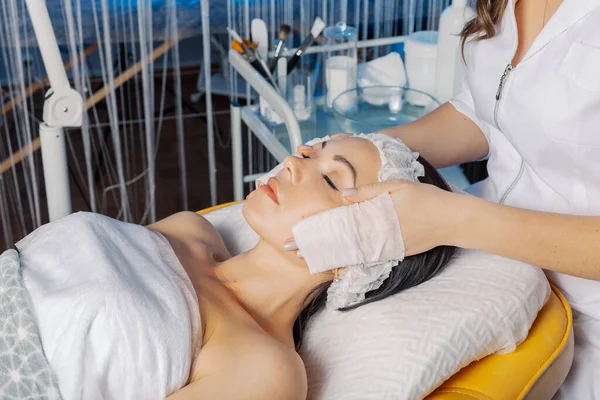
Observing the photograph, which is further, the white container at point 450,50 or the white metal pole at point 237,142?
the white metal pole at point 237,142

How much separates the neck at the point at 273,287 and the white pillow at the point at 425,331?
0.18 feet

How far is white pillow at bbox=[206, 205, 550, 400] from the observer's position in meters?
1.10

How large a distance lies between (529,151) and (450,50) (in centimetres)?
74

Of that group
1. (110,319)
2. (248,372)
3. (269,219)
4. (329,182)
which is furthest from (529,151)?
(110,319)

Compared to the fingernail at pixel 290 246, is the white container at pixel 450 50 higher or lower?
higher

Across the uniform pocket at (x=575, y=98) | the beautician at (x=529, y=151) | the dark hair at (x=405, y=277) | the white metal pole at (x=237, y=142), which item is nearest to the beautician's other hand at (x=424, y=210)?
the beautician at (x=529, y=151)

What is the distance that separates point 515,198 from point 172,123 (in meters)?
2.49

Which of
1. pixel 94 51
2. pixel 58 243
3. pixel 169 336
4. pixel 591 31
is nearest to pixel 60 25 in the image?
pixel 94 51

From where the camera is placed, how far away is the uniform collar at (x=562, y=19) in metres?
1.12

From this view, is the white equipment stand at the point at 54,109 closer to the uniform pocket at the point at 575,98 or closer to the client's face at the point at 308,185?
the client's face at the point at 308,185

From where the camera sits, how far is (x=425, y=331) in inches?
44.5

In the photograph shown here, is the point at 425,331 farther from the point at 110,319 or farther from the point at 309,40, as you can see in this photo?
the point at 309,40

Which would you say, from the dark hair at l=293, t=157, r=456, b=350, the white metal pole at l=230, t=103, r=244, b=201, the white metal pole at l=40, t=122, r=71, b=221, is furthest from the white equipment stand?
the white metal pole at l=230, t=103, r=244, b=201

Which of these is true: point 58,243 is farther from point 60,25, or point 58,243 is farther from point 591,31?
point 60,25
